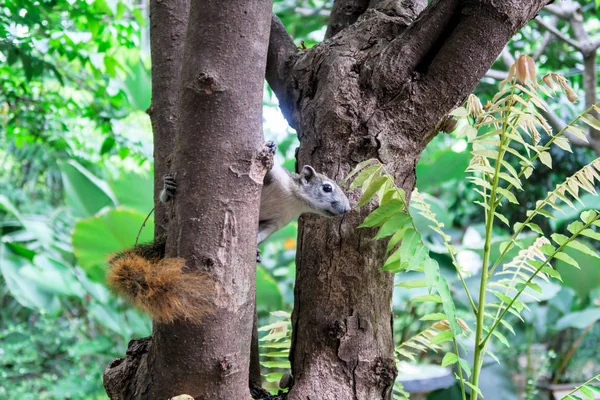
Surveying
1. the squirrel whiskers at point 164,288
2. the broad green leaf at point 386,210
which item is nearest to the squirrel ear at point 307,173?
the broad green leaf at point 386,210

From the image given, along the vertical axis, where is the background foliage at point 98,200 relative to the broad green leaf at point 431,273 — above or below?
below

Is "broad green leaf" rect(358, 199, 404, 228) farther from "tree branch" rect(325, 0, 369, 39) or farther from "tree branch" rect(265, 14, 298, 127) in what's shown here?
"tree branch" rect(325, 0, 369, 39)

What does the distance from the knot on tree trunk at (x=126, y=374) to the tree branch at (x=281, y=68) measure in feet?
2.04

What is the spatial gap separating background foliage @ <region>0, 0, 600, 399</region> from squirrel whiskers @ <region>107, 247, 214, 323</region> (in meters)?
0.56

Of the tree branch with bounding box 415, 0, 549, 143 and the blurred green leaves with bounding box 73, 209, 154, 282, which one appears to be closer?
the tree branch with bounding box 415, 0, 549, 143

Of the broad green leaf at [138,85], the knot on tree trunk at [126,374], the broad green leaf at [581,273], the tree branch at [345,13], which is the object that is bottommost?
the broad green leaf at [581,273]

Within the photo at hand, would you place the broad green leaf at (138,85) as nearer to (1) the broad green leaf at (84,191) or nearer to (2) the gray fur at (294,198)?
(1) the broad green leaf at (84,191)

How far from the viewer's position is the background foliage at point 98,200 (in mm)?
2107

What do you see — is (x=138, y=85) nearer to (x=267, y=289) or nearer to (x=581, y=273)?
(x=267, y=289)

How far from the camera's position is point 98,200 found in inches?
125

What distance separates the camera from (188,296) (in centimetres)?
79

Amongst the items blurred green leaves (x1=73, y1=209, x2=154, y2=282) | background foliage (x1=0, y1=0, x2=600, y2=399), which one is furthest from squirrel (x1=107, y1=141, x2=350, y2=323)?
blurred green leaves (x1=73, y1=209, x2=154, y2=282)

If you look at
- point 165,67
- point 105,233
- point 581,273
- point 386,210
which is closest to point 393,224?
point 386,210

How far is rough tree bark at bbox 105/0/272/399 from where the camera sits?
2.77 feet
